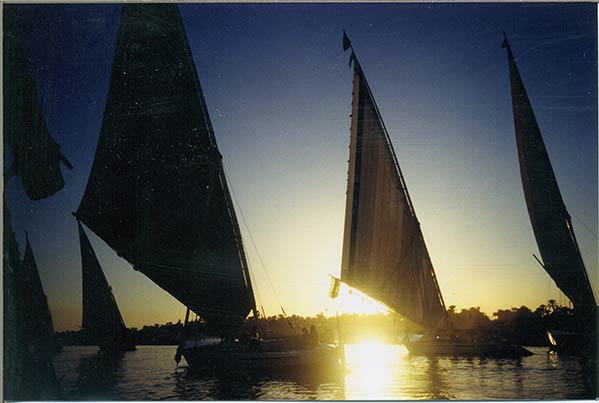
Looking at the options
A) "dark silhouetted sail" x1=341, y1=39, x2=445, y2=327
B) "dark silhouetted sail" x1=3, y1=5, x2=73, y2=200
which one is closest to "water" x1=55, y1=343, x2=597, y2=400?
"dark silhouetted sail" x1=341, y1=39, x2=445, y2=327

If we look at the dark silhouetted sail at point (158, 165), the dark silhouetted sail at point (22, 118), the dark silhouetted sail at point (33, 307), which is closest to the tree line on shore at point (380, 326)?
the dark silhouetted sail at point (33, 307)

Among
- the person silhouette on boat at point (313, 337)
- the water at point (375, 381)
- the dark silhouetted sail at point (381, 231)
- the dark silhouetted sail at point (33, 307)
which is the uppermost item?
the dark silhouetted sail at point (381, 231)

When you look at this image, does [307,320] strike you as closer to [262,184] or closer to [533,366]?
[262,184]

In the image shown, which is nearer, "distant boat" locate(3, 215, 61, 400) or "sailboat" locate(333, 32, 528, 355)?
"distant boat" locate(3, 215, 61, 400)

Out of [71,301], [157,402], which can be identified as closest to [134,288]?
[71,301]

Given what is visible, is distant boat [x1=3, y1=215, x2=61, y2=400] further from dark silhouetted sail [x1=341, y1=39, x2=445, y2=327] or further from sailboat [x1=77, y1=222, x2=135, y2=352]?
dark silhouetted sail [x1=341, y1=39, x2=445, y2=327]

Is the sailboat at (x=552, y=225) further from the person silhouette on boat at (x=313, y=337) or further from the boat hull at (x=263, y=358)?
the boat hull at (x=263, y=358)

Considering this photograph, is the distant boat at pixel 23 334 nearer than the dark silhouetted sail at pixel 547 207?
Yes

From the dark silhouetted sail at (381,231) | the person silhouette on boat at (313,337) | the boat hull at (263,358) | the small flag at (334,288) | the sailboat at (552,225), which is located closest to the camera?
the sailboat at (552,225)
